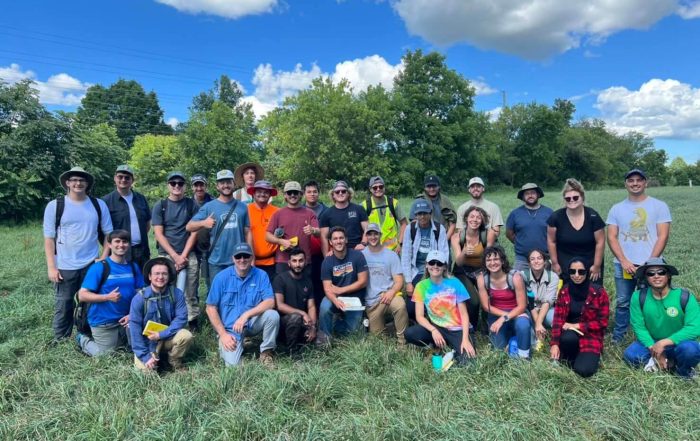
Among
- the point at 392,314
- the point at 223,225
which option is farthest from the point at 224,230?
the point at 392,314

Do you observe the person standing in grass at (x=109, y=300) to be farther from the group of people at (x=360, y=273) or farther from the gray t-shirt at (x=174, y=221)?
the gray t-shirt at (x=174, y=221)

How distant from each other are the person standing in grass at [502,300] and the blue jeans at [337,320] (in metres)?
1.57

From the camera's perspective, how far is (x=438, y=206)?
625cm

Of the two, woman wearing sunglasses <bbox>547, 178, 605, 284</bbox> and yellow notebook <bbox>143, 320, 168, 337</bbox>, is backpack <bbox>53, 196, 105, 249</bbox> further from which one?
woman wearing sunglasses <bbox>547, 178, 605, 284</bbox>

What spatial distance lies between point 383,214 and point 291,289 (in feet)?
5.82

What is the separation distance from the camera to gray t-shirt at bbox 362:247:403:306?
5633 mm

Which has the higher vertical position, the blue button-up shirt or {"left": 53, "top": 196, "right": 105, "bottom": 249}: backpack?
{"left": 53, "top": 196, "right": 105, "bottom": 249}: backpack

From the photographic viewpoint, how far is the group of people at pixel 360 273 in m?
4.50

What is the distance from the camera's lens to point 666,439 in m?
3.04

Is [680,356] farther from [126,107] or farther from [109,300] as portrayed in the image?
[126,107]

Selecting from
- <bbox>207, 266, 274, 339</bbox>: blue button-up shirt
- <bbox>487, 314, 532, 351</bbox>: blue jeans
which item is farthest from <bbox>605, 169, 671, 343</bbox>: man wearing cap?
<bbox>207, 266, 274, 339</bbox>: blue button-up shirt

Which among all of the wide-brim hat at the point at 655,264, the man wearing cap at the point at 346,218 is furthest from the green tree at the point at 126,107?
the wide-brim hat at the point at 655,264

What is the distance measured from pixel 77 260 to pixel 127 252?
621 millimetres

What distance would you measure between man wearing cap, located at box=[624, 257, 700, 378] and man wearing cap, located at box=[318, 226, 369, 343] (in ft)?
9.76
